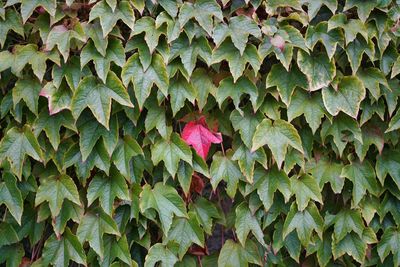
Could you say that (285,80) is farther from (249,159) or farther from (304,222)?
(304,222)

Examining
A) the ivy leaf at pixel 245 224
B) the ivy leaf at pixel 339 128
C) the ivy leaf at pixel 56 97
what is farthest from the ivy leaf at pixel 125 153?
the ivy leaf at pixel 339 128

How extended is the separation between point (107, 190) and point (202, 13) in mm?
760

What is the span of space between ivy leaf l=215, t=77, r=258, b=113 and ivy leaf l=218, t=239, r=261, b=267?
562 millimetres

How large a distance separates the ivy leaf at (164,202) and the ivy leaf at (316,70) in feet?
2.19

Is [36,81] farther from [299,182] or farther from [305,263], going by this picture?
[305,263]

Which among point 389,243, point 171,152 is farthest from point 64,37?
point 389,243

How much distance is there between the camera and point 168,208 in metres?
2.05

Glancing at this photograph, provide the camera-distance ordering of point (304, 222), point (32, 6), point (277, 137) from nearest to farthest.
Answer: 1. point (32, 6)
2. point (277, 137)
3. point (304, 222)

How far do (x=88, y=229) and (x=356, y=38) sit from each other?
127 cm

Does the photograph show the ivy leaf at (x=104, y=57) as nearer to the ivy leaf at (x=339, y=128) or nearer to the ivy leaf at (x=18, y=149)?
the ivy leaf at (x=18, y=149)

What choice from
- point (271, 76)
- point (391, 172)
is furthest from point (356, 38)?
point (391, 172)

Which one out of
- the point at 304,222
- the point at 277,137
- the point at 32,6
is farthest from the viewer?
the point at 304,222

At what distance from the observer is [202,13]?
198 centimetres

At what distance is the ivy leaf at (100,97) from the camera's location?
→ 194cm
